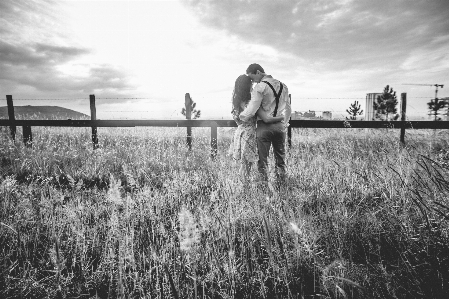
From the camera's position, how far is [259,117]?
149 inches

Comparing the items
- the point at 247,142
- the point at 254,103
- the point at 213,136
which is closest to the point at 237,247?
the point at 247,142

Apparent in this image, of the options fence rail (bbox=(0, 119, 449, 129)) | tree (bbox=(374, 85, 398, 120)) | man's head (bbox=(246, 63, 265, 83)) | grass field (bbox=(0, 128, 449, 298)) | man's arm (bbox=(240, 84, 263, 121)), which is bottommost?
grass field (bbox=(0, 128, 449, 298))

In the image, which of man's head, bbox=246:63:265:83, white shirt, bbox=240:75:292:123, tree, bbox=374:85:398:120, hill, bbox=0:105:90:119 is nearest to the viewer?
white shirt, bbox=240:75:292:123

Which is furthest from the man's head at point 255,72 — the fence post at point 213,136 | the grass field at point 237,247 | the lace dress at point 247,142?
the fence post at point 213,136

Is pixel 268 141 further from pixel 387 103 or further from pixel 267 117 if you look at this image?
pixel 387 103

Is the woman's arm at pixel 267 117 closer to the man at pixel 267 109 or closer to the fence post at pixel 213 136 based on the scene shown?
the man at pixel 267 109

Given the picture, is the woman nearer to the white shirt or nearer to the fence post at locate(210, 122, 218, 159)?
the white shirt

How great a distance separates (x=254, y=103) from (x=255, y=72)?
0.52 meters

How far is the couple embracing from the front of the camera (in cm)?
362

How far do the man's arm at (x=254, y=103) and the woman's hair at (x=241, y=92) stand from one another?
0.26 meters

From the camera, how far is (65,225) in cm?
250

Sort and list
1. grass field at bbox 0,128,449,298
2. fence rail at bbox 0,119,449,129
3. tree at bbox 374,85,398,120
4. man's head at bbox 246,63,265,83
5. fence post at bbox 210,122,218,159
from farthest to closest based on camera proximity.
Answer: tree at bbox 374,85,398,120
fence rail at bbox 0,119,449,129
fence post at bbox 210,122,218,159
man's head at bbox 246,63,265,83
grass field at bbox 0,128,449,298

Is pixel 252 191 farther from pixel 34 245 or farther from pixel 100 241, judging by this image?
pixel 34 245

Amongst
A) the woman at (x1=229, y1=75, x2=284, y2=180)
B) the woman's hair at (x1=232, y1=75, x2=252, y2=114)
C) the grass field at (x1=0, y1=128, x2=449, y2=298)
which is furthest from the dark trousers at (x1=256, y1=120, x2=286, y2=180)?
the grass field at (x1=0, y1=128, x2=449, y2=298)
